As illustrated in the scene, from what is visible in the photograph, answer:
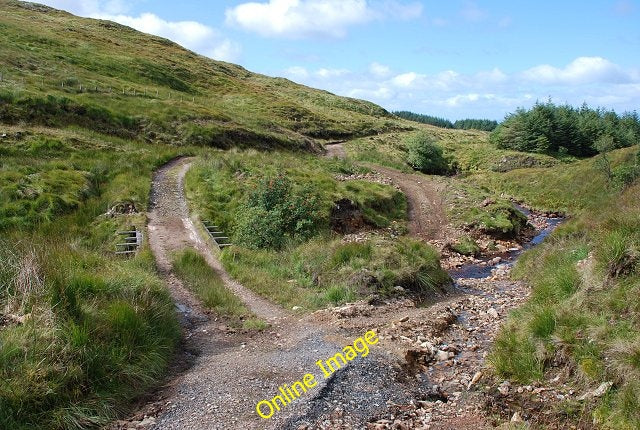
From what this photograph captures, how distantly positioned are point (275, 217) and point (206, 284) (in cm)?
543

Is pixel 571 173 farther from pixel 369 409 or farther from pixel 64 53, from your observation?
pixel 64 53

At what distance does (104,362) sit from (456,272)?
1615 centimetres

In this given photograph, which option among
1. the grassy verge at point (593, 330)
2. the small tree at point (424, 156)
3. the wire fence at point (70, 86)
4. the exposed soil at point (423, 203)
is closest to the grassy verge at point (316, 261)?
the grassy verge at point (593, 330)

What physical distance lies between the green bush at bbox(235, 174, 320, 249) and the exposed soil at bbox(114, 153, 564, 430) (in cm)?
320

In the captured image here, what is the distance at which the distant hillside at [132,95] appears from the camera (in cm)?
3381

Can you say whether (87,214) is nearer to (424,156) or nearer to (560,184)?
(424,156)

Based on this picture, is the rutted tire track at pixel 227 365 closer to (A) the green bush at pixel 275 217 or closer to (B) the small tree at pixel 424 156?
(A) the green bush at pixel 275 217

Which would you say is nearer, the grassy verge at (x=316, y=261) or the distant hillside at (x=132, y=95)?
the grassy verge at (x=316, y=261)

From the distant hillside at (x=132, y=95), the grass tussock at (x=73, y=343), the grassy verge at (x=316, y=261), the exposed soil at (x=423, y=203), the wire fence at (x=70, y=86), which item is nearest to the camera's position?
the grass tussock at (x=73, y=343)

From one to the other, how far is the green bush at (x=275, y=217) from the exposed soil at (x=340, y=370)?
3.20 meters

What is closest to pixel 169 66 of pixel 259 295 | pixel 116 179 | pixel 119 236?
pixel 116 179

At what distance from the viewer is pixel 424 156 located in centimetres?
4741

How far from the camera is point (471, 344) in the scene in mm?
10688

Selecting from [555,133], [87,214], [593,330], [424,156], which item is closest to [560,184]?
[424,156]
